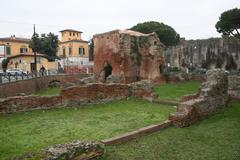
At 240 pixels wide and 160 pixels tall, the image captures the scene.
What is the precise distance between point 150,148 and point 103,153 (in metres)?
1.32

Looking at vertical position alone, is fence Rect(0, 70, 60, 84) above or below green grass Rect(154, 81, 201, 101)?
A: above

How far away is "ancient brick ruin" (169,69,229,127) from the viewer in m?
9.63

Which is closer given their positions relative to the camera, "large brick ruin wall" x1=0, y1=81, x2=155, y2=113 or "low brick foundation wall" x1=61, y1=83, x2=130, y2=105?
"large brick ruin wall" x1=0, y1=81, x2=155, y2=113

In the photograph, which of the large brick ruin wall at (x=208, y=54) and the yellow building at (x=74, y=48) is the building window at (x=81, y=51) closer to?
the yellow building at (x=74, y=48)

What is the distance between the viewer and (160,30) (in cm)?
4666

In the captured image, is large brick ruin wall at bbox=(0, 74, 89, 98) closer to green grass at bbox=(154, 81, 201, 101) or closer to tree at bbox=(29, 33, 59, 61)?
green grass at bbox=(154, 81, 201, 101)

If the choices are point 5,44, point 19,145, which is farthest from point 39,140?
point 5,44

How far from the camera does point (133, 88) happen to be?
16.3 m

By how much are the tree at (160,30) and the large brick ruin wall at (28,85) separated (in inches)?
674

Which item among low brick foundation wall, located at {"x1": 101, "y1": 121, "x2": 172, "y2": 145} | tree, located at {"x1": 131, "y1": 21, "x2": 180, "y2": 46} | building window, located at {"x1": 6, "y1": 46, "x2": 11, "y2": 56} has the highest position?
tree, located at {"x1": 131, "y1": 21, "x2": 180, "y2": 46}

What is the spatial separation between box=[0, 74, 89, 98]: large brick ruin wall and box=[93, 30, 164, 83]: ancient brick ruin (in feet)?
15.7

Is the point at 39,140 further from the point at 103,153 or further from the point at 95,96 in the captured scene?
the point at 95,96

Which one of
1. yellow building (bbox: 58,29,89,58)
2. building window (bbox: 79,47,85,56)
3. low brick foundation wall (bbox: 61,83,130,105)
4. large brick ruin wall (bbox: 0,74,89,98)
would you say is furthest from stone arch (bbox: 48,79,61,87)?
building window (bbox: 79,47,85,56)

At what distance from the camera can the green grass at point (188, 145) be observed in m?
6.82
